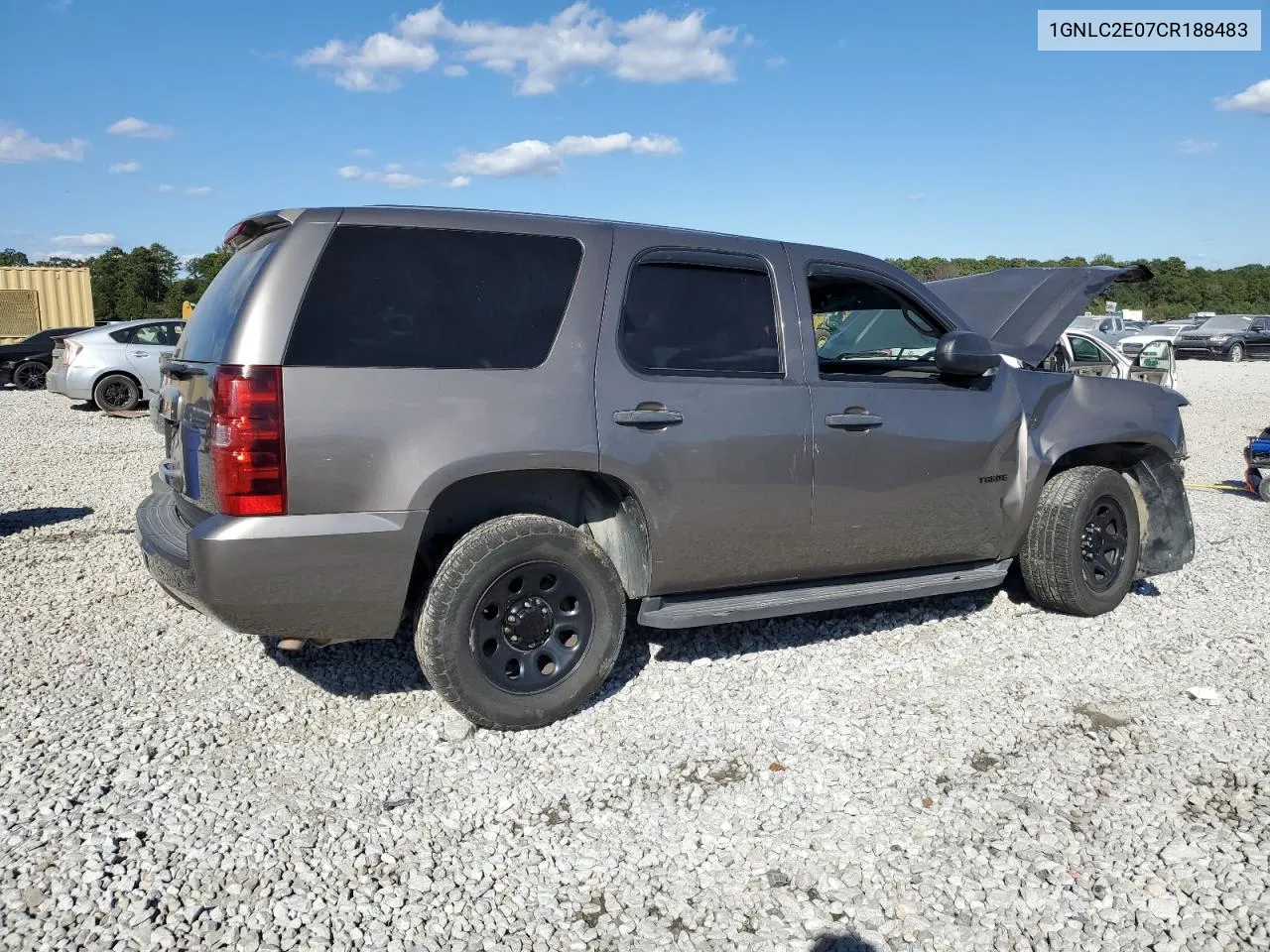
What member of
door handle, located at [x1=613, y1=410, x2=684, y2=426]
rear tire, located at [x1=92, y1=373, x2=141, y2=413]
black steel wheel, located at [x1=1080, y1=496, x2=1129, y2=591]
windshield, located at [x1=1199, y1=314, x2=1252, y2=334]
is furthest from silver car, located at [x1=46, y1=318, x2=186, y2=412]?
windshield, located at [x1=1199, y1=314, x2=1252, y2=334]

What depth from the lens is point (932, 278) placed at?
39094 mm

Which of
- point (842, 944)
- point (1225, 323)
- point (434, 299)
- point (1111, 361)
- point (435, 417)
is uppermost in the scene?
point (1225, 323)

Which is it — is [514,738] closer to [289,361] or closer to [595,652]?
[595,652]

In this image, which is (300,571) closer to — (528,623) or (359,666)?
(528,623)

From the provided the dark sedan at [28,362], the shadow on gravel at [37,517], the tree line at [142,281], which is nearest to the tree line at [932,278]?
the tree line at [142,281]

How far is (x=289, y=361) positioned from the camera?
3328 millimetres

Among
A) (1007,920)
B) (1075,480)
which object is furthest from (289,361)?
(1075,480)

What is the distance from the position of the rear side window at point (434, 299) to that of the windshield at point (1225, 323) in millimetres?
35189

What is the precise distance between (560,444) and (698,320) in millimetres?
890

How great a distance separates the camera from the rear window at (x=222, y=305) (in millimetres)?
3504

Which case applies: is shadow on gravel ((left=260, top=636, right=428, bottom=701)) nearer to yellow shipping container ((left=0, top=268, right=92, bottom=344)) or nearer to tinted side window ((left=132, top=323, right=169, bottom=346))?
tinted side window ((left=132, top=323, right=169, bottom=346))

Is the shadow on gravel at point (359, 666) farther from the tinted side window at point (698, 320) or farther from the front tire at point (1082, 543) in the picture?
the front tire at point (1082, 543)

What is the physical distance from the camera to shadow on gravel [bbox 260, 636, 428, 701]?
4293mm

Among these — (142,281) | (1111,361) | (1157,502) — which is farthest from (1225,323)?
(142,281)
